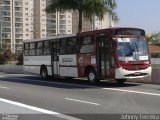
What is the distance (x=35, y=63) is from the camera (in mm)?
31516

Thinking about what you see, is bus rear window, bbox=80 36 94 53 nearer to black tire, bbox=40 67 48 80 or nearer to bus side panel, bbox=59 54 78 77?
bus side panel, bbox=59 54 78 77

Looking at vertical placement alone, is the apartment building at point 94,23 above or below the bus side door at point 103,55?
above

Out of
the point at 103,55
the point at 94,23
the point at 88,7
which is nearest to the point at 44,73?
the point at 103,55

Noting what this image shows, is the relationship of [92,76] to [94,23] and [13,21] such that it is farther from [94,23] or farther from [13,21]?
[13,21]

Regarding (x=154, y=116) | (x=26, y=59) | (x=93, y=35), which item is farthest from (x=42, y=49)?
(x=154, y=116)

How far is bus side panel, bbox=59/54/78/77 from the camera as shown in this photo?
84.8ft

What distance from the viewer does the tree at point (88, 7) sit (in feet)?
120

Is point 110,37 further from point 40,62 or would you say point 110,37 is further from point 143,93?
point 40,62

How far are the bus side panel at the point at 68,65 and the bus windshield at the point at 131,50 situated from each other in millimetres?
4496

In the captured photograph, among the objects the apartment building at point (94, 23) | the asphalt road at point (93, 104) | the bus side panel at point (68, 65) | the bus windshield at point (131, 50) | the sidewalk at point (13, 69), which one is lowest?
the asphalt road at point (93, 104)

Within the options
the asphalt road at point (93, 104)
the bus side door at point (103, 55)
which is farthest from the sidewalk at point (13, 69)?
the asphalt road at point (93, 104)

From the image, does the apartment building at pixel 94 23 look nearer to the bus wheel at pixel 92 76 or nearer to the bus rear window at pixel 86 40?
the bus rear window at pixel 86 40

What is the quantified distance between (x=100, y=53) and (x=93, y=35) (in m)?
1.17

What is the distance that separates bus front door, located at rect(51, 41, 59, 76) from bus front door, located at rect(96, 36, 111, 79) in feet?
17.7
